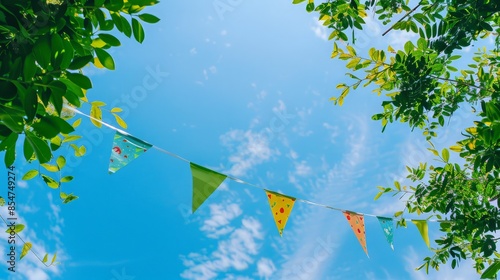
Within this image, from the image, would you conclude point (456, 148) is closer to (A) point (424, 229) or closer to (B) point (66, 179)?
(A) point (424, 229)

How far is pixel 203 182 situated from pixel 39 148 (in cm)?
204

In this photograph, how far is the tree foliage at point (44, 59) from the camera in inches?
46.6

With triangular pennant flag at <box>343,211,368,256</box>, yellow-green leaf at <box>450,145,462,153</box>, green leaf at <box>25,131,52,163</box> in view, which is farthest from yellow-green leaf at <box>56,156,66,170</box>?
yellow-green leaf at <box>450,145,462,153</box>

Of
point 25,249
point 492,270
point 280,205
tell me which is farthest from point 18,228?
point 492,270

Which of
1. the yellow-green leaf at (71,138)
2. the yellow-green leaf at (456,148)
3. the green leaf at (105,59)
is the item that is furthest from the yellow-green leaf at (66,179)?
the yellow-green leaf at (456,148)

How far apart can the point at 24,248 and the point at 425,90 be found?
10.9ft

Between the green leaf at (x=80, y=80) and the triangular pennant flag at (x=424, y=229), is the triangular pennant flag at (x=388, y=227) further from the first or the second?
the green leaf at (x=80, y=80)

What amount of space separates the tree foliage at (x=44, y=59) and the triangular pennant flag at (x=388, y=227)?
345 cm

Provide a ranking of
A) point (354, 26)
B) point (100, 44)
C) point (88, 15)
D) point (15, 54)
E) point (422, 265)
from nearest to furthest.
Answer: point (15, 54) < point (88, 15) < point (100, 44) < point (354, 26) < point (422, 265)

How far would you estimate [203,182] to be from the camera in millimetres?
3229

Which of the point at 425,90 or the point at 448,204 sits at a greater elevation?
the point at 425,90

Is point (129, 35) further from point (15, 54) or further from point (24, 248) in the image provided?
point (24, 248)

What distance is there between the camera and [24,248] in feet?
8.11

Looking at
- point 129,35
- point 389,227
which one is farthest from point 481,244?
point 129,35
